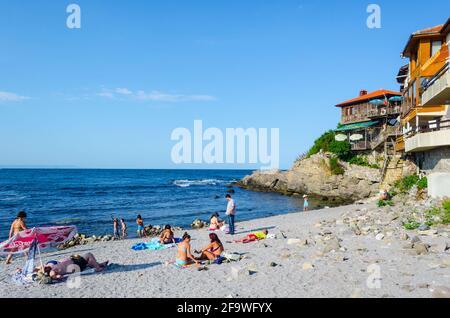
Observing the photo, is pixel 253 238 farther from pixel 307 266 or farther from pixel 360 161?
pixel 360 161

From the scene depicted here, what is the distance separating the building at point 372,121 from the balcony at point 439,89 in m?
19.0

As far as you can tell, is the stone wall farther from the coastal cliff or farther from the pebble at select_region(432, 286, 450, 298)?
the pebble at select_region(432, 286, 450, 298)

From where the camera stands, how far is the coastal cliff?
40000 mm

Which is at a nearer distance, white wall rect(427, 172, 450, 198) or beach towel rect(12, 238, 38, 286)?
beach towel rect(12, 238, 38, 286)

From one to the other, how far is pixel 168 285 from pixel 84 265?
3146mm

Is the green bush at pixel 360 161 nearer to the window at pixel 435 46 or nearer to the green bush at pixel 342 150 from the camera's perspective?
the green bush at pixel 342 150

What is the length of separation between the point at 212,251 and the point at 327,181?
110 feet

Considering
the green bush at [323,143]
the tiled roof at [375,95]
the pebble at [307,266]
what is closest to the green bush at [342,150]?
the green bush at [323,143]

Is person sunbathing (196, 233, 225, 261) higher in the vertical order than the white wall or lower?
lower

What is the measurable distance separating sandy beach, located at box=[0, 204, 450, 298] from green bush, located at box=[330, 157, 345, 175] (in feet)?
95.1

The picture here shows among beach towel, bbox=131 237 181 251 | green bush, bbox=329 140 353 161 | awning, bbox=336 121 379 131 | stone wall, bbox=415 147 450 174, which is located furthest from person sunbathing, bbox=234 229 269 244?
awning, bbox=336 121 379 131

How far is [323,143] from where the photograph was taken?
48.1 m
